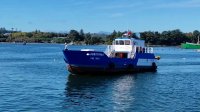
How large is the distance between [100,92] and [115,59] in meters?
17.0

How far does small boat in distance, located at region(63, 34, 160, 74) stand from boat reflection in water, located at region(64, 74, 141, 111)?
45.4 inches

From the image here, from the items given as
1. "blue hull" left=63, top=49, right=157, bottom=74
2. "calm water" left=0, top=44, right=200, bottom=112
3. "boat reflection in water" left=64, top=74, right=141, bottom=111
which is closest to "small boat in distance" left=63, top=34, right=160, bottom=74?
"blue hull" left=63, top=49, right=157, bottom=74

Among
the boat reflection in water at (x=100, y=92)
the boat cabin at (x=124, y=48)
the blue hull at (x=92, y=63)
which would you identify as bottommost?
the boat reflection in water at (x=100, y=92)

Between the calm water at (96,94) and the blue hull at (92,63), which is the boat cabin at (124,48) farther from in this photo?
→ the calm water at (96,94)

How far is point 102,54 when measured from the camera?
57312 mm

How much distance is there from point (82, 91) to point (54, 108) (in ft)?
35.5

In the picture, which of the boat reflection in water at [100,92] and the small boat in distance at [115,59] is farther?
the small boat in distance at [115,59]

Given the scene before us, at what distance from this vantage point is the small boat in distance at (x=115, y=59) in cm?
5619

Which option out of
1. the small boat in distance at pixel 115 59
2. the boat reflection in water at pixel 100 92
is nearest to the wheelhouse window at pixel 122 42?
the small boat in distance at pixel 115 59

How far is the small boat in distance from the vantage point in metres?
56.2

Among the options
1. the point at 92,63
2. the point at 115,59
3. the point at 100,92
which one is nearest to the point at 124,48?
the point at 115,59

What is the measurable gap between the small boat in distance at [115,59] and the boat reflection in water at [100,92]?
115 centimetres

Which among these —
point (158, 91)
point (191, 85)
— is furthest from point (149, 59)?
point (158, 91)

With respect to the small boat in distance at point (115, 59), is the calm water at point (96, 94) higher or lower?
lower
